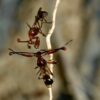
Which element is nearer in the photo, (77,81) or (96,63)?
(77,81)

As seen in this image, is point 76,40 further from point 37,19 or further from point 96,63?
point 37,19

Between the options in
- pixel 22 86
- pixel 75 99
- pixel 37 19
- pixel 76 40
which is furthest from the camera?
pixel 76 40

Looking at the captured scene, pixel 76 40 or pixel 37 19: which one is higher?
pixel 37 19

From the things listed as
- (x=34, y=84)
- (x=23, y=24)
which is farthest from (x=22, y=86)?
(x=23, y=24)

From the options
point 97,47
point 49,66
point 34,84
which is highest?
point 49,66

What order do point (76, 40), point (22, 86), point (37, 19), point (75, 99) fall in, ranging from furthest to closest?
point (76, 40)
point (22, 86)
point (75, 99)
point (37, 19)

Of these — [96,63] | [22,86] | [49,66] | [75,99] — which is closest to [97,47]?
[96,63]
